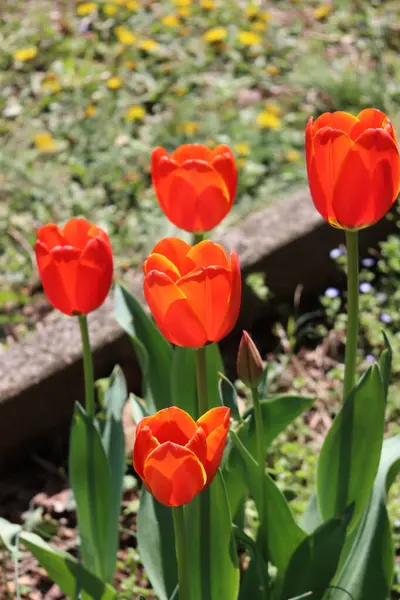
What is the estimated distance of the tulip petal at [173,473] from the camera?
1.09m

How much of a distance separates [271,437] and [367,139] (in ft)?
1.89

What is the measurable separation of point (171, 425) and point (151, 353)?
2.06ft

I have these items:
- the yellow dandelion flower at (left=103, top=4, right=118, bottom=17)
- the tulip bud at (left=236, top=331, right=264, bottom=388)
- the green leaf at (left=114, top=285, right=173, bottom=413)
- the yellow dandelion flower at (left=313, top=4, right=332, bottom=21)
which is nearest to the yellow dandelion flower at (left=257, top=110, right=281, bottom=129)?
the yellow dandelion flower at (left=313, top=4, right=332, bottom=21)

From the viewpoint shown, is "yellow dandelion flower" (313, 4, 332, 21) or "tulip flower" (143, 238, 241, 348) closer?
A: "tulip flower" (143, 238, 241, 348)

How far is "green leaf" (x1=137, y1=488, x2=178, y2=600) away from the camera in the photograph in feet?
5.22

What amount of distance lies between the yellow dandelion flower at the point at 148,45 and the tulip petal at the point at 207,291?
2.91 m

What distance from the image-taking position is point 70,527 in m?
2.24

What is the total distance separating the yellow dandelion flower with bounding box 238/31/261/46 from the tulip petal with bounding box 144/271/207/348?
2.88 meters

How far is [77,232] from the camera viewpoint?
4.98ft

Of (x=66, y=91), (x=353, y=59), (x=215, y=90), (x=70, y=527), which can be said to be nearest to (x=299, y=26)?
(x=353, y=59)

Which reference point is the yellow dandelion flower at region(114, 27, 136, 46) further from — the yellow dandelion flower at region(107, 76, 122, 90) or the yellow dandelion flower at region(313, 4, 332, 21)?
the yellow dandelion flower at region(313, 4, 332, 21)

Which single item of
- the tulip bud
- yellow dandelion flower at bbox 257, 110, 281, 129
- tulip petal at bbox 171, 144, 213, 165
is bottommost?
yellow dandelion flower at bbox 257, 110, 281, 129

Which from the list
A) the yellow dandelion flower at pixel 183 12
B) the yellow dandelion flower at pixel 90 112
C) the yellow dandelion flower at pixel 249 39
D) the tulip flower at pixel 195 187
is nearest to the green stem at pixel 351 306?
the tulip flower at pixel 195 187

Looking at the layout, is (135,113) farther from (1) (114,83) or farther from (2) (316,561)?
(2) (316,561)
